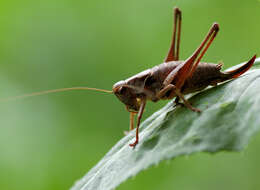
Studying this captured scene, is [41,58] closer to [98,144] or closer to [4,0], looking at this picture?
[4,0]

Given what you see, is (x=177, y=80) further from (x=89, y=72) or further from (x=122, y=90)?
(x=89, y=72)

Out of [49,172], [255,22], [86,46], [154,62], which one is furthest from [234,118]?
[86,46]

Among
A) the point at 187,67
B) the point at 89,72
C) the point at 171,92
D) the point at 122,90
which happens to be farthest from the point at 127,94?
the point at 89,72

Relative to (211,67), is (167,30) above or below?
below

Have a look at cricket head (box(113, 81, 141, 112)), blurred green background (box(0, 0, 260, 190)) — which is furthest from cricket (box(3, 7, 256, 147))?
blurred green background (box(0, 0, 260, 190))

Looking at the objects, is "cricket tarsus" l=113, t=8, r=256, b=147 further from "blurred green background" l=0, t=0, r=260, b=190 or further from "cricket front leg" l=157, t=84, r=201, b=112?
"blurred green background" l=0, t=0, r=260, b=190

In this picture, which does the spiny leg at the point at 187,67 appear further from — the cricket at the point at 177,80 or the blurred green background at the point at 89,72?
the blurred green background at the point at 89,72
